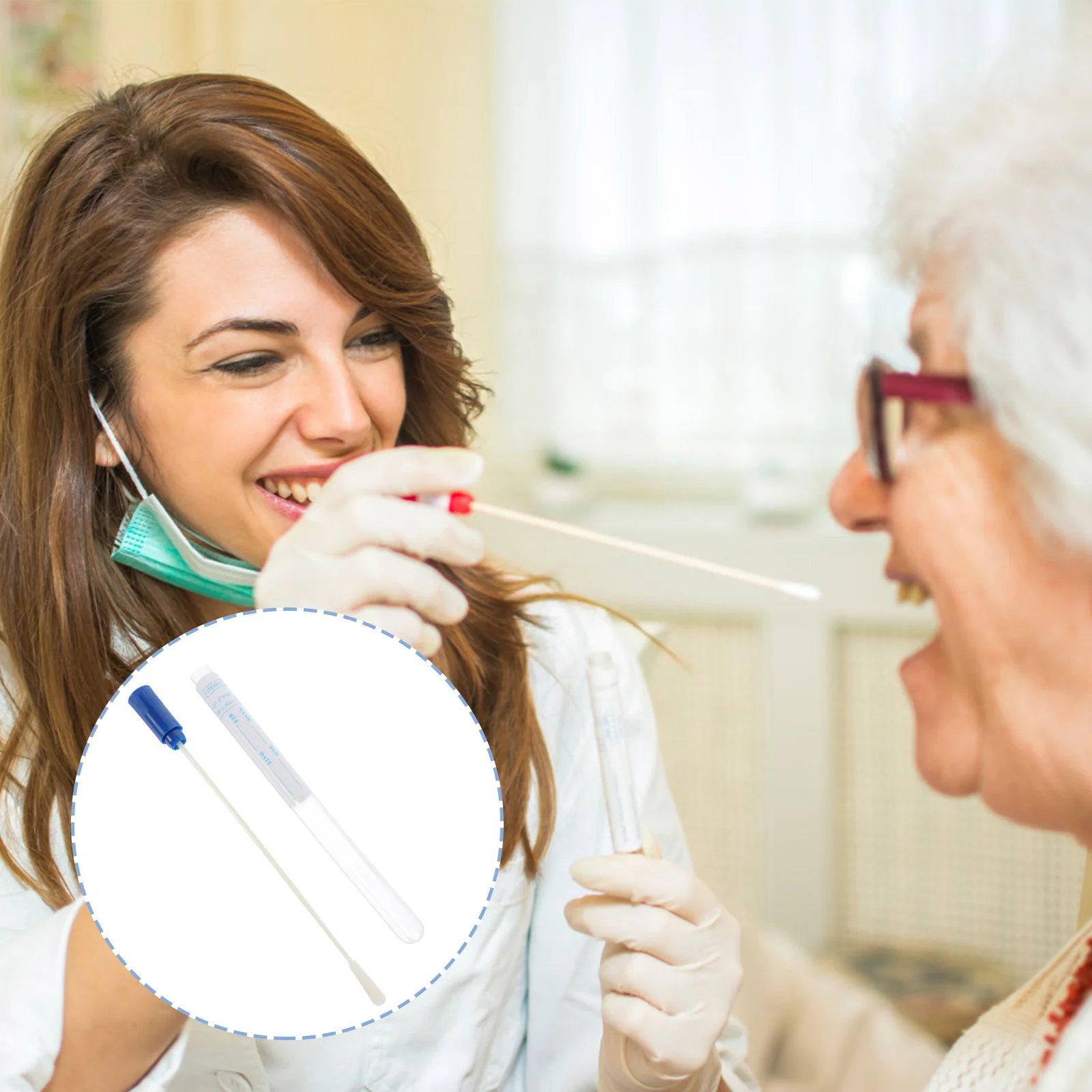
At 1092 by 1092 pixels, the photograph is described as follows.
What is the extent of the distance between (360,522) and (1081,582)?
0.44 meters

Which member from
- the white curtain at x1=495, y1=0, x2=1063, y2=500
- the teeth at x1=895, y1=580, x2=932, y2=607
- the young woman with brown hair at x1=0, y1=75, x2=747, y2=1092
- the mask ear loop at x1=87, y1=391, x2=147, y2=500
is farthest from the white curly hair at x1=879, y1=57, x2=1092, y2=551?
the white curtain at x1=495, y1=0, x2=1063, y2=500

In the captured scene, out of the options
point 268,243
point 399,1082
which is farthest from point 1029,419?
point 399,1082

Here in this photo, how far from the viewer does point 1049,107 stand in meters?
0.60

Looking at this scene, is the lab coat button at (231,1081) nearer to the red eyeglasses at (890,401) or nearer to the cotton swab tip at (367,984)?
the cotton swab tip at (367,984)

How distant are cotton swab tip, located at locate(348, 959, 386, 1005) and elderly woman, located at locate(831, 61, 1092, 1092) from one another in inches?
14.1

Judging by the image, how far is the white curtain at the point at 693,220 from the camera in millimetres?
2244

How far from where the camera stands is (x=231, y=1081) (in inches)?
35.8

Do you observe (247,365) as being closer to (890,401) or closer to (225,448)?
(225,448)

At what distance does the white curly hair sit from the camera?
0.56 meters

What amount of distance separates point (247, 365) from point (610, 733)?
1.50 ft

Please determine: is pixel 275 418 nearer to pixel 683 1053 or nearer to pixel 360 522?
pixel 360 522

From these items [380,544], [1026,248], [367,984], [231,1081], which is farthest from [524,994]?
[1026,248]

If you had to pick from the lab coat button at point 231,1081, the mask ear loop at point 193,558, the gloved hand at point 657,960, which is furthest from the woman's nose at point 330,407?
the lab coat button at point 231,1081

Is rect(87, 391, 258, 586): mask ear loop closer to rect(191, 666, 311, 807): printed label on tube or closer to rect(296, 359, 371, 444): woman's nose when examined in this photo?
rect(296, 359, 371, 444): woman's nose
